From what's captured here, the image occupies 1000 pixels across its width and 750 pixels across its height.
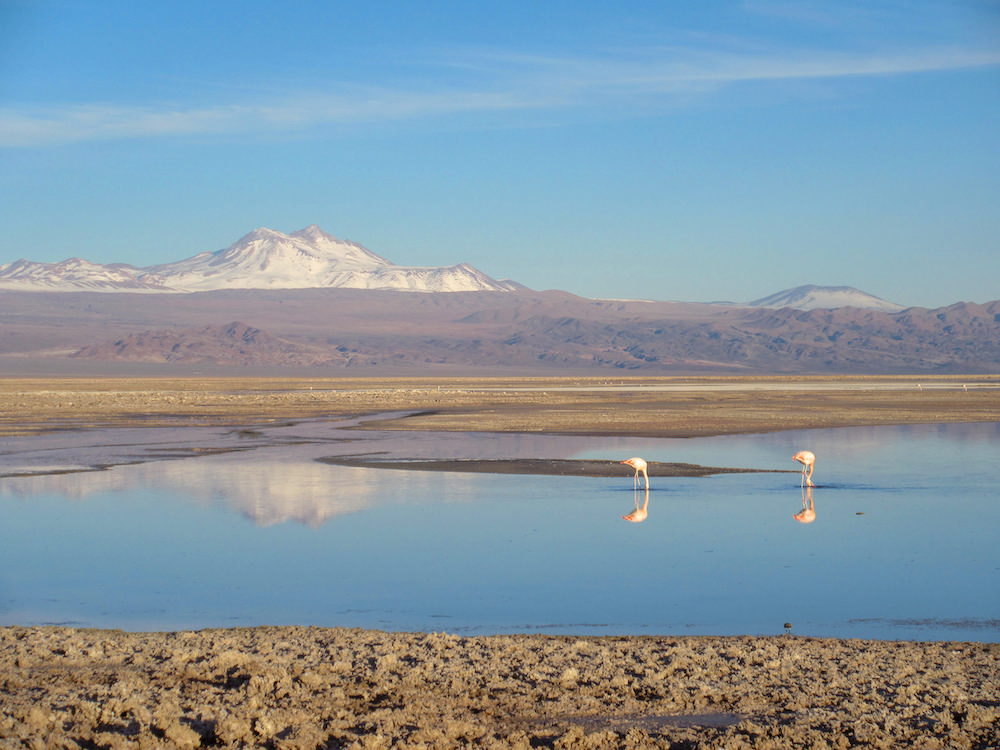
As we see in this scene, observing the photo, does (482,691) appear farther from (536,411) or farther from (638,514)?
(536,411)

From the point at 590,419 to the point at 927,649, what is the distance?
31747mm

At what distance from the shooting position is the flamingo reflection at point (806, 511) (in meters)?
15.9

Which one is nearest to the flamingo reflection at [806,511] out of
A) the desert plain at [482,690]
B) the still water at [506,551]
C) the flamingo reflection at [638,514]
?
the still water at [506,551]

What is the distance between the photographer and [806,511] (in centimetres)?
1670

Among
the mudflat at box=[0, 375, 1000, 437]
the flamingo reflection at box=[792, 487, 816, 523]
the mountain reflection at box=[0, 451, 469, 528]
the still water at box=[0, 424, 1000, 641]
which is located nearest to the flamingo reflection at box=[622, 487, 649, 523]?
the still water at box=[0, 424, 1000, 641]

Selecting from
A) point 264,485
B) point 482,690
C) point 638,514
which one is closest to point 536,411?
point 264,485

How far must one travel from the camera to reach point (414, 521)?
16.1 m

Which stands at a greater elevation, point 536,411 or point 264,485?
point 264,485

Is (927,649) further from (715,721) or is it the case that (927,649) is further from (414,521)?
(414,521)

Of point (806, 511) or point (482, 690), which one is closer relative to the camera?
point (482, 690)

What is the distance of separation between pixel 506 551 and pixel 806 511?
19.0 ft

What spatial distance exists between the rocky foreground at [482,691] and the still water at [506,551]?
3.04 ft

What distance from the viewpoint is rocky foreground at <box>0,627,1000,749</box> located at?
680 centimetres

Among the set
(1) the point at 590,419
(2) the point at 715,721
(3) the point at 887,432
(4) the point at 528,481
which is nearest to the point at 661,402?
(1) the point at 590,419
